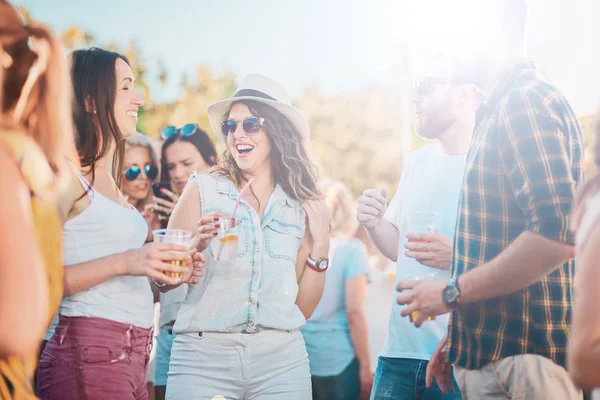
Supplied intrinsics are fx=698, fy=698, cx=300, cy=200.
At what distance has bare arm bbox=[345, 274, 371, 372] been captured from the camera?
14.3ft

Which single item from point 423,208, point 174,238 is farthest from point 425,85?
point 174,238

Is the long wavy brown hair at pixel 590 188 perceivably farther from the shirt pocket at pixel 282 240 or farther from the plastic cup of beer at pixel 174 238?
the shirt pocket at pixel 282 240

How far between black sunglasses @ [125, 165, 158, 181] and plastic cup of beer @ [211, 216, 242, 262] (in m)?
1.89

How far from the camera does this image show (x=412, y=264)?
336cm

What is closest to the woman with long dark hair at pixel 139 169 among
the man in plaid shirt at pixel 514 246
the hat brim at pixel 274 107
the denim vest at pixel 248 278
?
the hat brim at pixel 274 107

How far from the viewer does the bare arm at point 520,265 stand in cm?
219

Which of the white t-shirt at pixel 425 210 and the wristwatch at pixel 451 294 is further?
the white t-shirt at pixel 425 210

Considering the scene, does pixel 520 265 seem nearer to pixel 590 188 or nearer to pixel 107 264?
pixel 590 188

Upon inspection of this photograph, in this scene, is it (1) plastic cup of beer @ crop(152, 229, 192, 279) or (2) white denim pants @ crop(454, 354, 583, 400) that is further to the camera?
(1) plastic cup of beer @ crop(152, 229, 192, 279)

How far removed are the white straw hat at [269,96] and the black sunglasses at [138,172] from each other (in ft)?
4.56

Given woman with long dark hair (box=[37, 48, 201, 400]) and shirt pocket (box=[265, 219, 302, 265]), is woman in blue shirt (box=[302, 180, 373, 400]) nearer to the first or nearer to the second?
shirt pocket (box=[265, 219, 302, 265])

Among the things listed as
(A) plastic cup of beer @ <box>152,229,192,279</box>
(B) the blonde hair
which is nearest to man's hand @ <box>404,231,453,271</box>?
(A) plastic cup of beer @ <box>152,229,192,279</box>

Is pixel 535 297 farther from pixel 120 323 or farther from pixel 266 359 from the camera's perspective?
pixel 120 323

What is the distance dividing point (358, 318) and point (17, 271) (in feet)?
10.0
